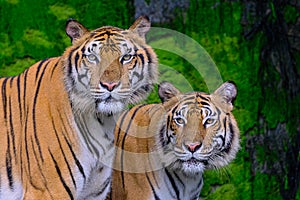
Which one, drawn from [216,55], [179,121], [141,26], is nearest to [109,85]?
[141,26]

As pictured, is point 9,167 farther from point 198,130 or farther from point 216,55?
point 216,55

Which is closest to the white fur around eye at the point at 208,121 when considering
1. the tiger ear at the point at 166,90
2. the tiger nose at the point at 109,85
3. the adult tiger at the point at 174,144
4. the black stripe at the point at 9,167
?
the adult tiger at the point at 174,144

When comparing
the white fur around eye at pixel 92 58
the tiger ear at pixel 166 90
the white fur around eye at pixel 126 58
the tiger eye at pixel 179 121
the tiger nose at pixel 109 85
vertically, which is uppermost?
the white fur around eye at pixel 92 58

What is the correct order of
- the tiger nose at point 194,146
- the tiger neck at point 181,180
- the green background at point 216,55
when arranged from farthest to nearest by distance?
the green background at point 216,55 < the tiger neck at point 181,180 < the tiger nose at point 194,146

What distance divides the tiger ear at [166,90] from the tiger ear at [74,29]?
543 millimetres

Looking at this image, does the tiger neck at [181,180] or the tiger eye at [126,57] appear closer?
the tiger eye at [126,57]

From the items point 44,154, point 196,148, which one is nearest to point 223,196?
point 196,148

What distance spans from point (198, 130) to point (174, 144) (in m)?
0.15

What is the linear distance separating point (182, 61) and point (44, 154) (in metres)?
1.98

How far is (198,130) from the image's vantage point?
4277 millimetres

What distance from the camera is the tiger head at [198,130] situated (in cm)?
427

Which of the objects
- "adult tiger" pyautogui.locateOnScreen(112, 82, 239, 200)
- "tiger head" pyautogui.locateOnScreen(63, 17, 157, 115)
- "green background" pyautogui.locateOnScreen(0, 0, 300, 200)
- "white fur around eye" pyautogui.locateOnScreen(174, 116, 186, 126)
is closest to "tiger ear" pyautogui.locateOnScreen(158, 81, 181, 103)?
"adult tiger" pyautogui.locateOnScreen(112, 82, 239, 200)

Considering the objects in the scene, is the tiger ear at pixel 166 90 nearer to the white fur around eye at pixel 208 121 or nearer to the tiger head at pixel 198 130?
the tiger head at pixel 198 130

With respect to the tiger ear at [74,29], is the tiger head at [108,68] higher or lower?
lower
